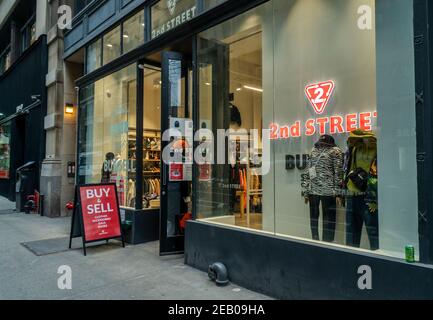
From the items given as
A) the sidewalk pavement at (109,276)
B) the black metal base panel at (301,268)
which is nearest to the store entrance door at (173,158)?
the sidewalk pavement at (109,276)

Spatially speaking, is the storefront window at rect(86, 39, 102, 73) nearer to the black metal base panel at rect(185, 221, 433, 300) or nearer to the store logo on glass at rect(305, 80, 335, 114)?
the black metal base panel at rect(185, 221, 433, 300)

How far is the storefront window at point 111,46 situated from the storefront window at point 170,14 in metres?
1.66

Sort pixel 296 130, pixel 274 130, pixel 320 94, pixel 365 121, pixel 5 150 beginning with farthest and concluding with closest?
pixel 5 150 → pixel 274 130 → pixel 296 130 → pixel 320 94 → pixel 365 121

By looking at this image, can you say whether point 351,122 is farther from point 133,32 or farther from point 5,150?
point 5,150

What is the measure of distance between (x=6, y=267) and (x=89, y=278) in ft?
5.57

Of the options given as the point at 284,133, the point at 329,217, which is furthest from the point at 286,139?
the point at 329,217

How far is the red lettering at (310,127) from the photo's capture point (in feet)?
17.9

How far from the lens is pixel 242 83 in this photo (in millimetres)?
7043

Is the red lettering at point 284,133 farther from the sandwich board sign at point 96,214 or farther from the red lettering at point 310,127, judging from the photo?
the sandwich board sign at point 96,214

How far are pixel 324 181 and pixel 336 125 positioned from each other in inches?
33.3

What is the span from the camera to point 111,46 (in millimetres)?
9656
